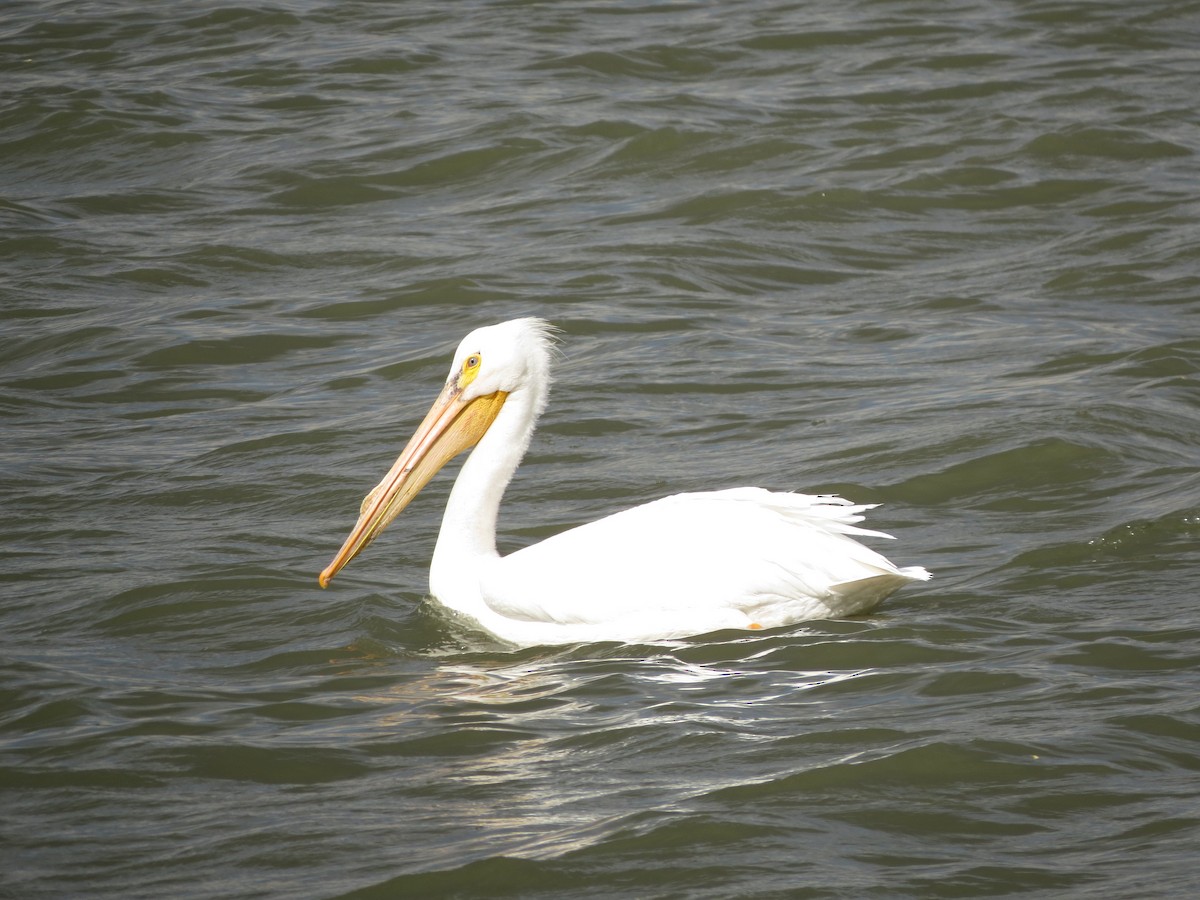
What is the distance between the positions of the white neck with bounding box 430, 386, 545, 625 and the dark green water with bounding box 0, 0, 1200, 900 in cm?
15

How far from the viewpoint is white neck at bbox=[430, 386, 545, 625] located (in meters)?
5.07

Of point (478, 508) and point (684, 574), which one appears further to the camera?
point (478, 508)

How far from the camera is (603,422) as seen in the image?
6844 mm

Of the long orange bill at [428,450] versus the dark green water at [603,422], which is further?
the long orange bill at [428,450]

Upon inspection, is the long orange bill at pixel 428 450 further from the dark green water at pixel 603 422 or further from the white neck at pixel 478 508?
the dark green water at pixel 603 422

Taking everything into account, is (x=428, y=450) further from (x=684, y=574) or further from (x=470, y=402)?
(x=684, y=574)

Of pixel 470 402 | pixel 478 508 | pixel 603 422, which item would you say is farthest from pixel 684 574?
pixel 603 422

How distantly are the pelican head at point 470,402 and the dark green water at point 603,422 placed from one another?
330mm

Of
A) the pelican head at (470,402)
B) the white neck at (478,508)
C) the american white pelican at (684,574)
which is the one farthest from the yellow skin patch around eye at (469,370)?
the american white pelican at (684,574)

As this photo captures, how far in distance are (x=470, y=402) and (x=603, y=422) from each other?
5.00ft

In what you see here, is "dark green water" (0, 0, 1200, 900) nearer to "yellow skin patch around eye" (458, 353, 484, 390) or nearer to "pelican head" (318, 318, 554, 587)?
"pelican head" (318, 318, 554, 587)

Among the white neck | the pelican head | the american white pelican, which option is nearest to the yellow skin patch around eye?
the pelican head

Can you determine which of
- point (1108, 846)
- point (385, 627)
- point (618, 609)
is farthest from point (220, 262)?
point (1108, 846)

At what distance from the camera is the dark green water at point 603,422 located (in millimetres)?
3668
